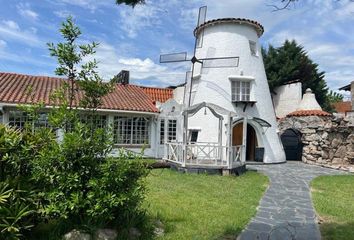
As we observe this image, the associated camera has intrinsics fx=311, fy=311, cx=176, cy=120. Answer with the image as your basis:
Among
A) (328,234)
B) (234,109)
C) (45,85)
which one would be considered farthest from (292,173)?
(45,85)

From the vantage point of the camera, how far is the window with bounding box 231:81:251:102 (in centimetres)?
A: 1781

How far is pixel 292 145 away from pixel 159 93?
10.6 metres

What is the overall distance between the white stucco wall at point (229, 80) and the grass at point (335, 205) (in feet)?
18.0

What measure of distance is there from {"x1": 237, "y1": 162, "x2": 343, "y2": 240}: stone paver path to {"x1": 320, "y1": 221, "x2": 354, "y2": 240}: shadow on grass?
0.50ft

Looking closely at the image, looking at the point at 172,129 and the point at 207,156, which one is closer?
the point at 207,156

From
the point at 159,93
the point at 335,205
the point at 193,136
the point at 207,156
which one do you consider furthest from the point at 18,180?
the point at 159,93

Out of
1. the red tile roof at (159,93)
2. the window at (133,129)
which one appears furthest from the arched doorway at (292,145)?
the window at (133,129)

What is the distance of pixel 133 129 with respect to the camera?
1898 centimetres

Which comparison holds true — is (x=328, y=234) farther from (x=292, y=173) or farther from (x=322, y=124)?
(x=322, y=124)

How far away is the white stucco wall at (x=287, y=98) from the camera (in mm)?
24469

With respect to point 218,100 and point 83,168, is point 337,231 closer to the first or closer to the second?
point 83,168

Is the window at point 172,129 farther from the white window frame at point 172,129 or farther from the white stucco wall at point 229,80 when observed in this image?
the white stucco wall at point 229,80

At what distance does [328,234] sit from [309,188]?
17.5 feet

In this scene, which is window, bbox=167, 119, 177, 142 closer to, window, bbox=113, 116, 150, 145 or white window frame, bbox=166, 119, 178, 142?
white window frame, bbox=166, 119, 178, 142
